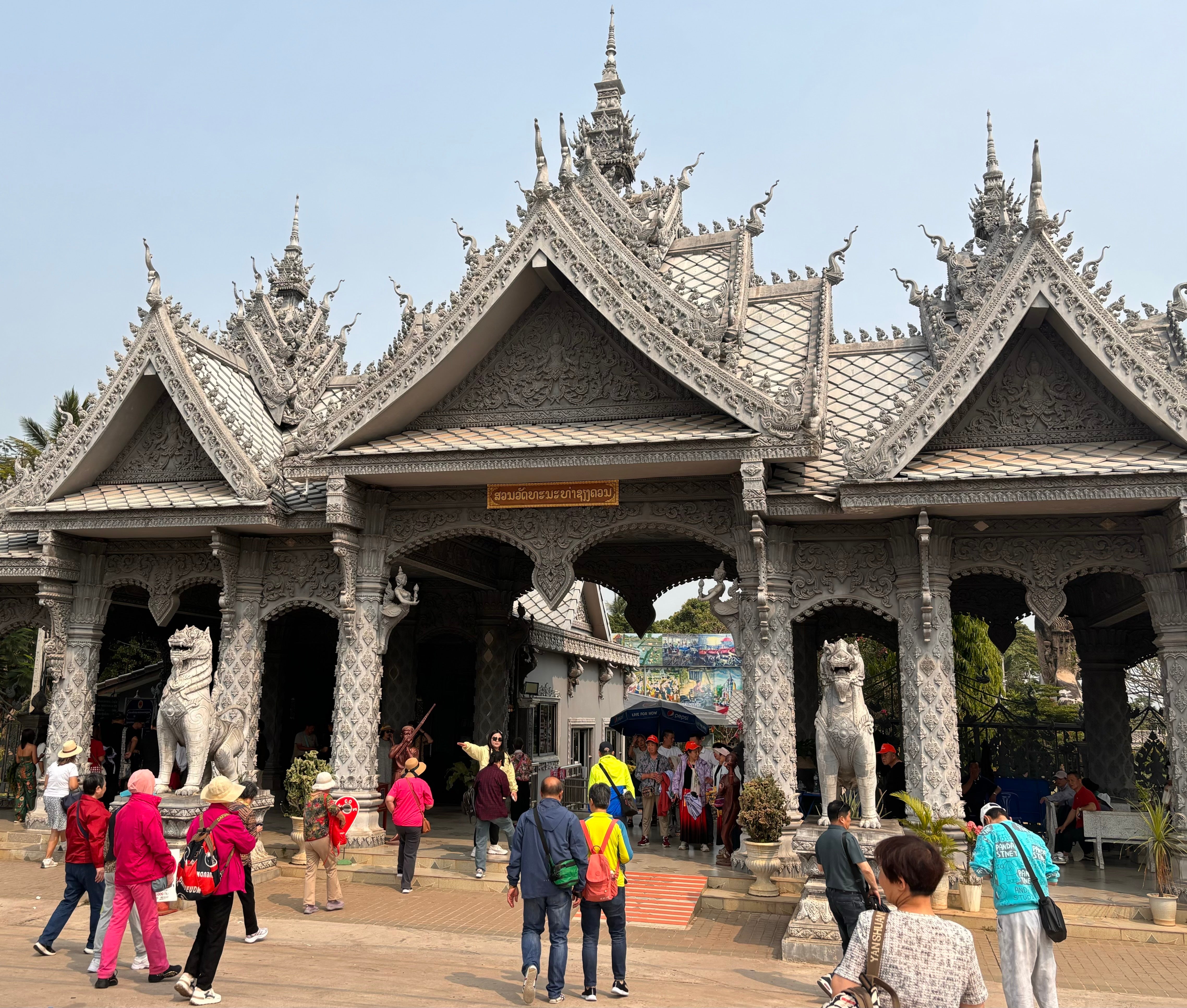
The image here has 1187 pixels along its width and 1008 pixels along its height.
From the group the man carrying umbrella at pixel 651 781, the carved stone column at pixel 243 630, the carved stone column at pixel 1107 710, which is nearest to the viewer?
the carved stone column at pixel 243 630

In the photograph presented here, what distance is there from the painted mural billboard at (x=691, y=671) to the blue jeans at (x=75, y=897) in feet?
108

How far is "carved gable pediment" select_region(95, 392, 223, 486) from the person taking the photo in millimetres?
12984

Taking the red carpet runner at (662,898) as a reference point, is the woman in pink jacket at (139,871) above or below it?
above

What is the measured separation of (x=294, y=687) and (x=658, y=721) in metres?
7.46

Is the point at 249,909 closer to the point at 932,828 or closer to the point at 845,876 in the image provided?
the point at 845,876

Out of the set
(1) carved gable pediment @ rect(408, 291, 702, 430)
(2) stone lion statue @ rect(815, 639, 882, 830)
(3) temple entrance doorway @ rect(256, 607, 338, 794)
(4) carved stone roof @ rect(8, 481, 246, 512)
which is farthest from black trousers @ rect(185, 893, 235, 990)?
(3) temple entrance doorway @ rect(256, 607, 338, 794)

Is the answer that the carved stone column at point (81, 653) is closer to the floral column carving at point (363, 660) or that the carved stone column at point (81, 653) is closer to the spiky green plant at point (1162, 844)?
the floral column carving at point (363, 660)

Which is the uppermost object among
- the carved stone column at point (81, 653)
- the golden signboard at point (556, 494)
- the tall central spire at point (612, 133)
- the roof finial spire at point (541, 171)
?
the tall central spire at point (612, 133)

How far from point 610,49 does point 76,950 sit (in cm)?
1673

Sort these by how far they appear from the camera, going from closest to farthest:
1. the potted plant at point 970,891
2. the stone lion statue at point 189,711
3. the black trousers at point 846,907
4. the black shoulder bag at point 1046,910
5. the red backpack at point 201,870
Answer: the black shoulder bag at point 1046,910 < the red backpack at point 201,870 < the black trousers at point 846,907 < the potted plant at point 970,891 < the stone lion statue at point 189,711

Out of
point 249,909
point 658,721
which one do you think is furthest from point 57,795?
point 658,721


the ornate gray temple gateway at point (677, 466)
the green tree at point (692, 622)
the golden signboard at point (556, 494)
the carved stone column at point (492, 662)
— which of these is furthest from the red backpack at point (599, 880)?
the green tree at point (692, 622)

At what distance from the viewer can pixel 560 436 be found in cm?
1116

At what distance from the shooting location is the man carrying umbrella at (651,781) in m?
13.5
